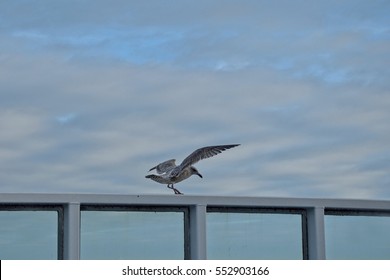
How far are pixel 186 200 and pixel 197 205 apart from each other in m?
0.11

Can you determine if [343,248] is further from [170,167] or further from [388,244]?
[170,167]

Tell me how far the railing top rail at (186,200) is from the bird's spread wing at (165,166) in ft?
6.20

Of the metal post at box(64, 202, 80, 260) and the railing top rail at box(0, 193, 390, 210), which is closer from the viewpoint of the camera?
the railing top rail at box(0, 193, 390, 210)

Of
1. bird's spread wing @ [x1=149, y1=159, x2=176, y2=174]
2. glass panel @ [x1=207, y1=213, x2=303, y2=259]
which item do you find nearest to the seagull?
bird's spread wing @ [x1=149, y1=159, x2=176, y2=174]

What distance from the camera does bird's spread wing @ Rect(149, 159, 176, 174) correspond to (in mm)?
10352

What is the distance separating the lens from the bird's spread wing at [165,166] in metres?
10.4

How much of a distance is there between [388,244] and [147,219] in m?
2.43

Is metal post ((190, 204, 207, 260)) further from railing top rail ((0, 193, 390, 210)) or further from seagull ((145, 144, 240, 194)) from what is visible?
seagull ((145, 144, 240, 194))

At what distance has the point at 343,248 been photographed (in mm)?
9062

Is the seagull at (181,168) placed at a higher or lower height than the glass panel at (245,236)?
higher

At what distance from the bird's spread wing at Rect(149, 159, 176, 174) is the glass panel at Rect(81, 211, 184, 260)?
1.80m

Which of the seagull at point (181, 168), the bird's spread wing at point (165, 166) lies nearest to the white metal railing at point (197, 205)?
the seagull at point (181, 168)

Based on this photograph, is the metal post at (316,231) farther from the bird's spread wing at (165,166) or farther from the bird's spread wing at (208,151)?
the bird's spread wing at (165,166)
